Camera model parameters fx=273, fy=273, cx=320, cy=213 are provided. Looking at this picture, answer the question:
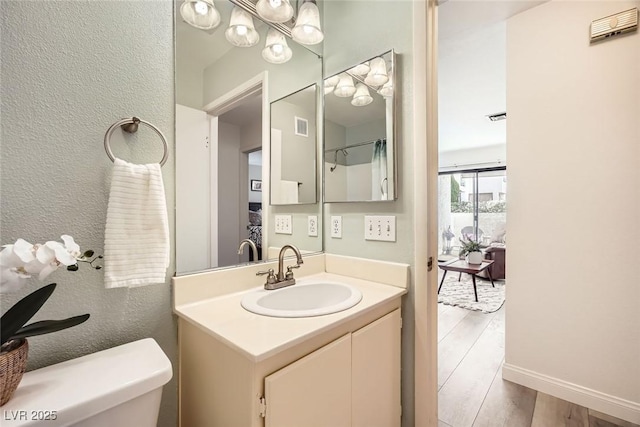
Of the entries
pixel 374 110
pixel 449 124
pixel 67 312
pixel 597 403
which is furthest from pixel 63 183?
pixel 449 124

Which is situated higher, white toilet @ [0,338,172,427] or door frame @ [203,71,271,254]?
door frame @ [203,71,271,254]

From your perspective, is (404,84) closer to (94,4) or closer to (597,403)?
(94,4)

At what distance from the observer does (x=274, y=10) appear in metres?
1.22

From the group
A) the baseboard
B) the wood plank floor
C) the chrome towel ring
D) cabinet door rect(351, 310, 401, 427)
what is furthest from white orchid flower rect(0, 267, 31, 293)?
the baseboard

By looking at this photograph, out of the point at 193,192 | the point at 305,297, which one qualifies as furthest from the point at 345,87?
the point at 305,297

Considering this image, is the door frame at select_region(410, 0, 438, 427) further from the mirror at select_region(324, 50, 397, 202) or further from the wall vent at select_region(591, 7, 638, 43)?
the wall vent at select_region(591, 7, 638, 43)

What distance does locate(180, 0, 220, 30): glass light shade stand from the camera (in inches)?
40.8

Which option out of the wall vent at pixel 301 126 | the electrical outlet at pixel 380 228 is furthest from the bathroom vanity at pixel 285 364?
the wall vent at pixel 301 126

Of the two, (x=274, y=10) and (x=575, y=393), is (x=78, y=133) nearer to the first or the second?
(x=274, y=10)

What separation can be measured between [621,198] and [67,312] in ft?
8.18

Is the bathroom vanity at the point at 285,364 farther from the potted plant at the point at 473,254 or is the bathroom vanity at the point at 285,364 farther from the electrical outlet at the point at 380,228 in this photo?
the potted plant at the point at 473,254

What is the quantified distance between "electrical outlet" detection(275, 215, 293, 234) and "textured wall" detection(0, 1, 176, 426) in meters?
0.63

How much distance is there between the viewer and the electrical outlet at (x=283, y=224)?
148cm

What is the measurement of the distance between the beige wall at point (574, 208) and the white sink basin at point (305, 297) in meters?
1.37
